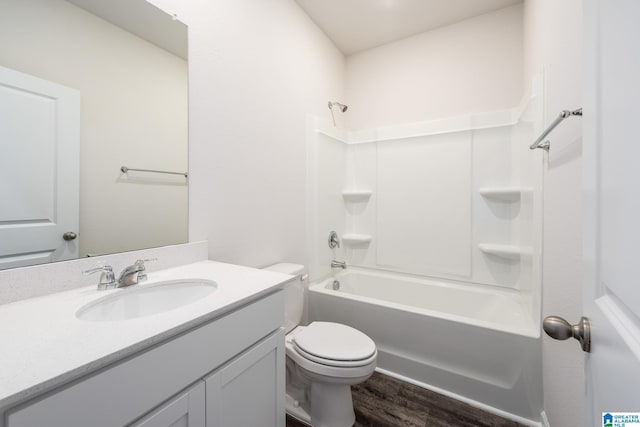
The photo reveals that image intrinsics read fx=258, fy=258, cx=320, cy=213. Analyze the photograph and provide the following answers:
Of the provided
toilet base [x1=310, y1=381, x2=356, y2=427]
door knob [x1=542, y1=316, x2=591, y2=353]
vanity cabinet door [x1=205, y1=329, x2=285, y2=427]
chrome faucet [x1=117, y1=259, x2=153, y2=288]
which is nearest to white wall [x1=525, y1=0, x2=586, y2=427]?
door knob [x1=542, y1=316, x2=591, y2=353]

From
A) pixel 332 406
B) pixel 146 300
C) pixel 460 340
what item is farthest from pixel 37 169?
pixel 460 340

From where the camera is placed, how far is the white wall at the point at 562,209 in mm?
928

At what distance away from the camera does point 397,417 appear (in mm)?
1411

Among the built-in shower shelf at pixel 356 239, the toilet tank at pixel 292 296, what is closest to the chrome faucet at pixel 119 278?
the toilet tank at pixel 292 296

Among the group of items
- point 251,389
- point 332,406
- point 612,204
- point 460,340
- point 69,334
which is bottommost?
point 332,406

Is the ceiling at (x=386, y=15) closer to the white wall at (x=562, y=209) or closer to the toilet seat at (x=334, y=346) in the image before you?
the white wall at (x=562, y=209)

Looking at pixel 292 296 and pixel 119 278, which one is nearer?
pixel 119 278

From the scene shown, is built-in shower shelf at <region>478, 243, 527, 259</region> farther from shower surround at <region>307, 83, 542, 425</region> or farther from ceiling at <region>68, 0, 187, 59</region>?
ceiling at <region>68, 0, 187, 59</region>

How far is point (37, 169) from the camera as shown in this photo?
86 cm

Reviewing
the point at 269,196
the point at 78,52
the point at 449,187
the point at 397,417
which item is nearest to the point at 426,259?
the point at 449,187

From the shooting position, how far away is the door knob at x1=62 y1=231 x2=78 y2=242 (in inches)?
36.4

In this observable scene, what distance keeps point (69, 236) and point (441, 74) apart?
272 cm

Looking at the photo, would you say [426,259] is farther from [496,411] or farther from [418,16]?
[418,16]

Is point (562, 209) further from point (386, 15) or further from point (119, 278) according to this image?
point (386, 15)
